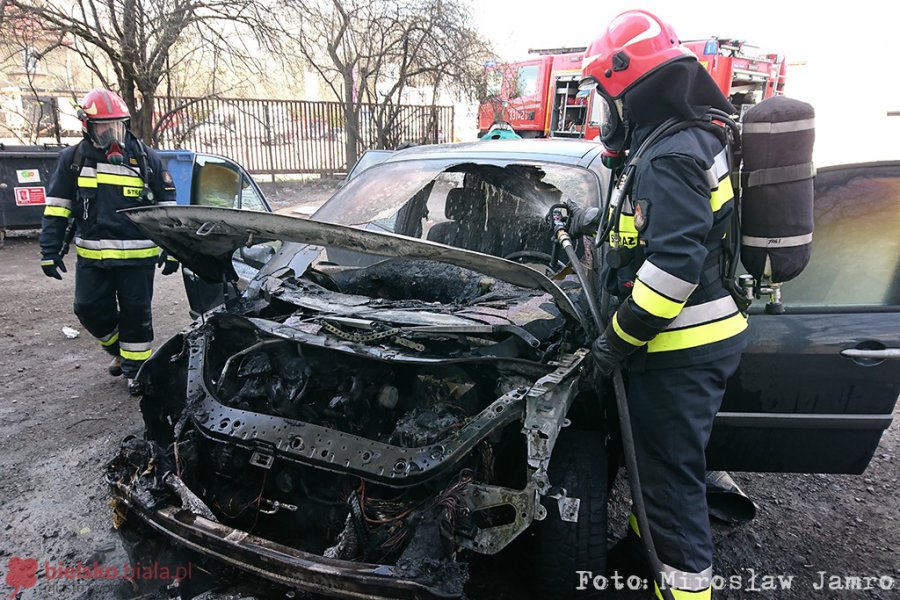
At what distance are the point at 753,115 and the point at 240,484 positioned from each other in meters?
2.19

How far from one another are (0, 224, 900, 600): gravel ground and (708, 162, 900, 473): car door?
1.69ft

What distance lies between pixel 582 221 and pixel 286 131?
12.5m

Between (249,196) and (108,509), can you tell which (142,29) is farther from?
(108,509)

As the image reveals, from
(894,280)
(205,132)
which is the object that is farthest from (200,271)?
(205,132)

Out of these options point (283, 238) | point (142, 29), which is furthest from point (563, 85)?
point (283, 238)

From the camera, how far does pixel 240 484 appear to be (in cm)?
224

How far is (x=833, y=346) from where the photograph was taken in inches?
90.1

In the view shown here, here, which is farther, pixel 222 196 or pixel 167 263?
pixel 222 196

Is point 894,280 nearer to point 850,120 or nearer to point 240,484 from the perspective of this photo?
point 240,484

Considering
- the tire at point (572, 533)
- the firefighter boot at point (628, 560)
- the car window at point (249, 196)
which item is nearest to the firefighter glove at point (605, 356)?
the tire at point (572, 533)

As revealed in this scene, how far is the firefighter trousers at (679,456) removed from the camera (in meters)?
1.96

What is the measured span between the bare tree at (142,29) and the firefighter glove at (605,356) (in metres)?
9.11

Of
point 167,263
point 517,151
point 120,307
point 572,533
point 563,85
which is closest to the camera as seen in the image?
point 572,533

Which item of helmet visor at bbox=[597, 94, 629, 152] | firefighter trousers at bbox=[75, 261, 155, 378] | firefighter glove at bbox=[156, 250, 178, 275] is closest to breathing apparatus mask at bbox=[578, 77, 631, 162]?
helmet visor at bbox=[597, 94, 629, 152]
